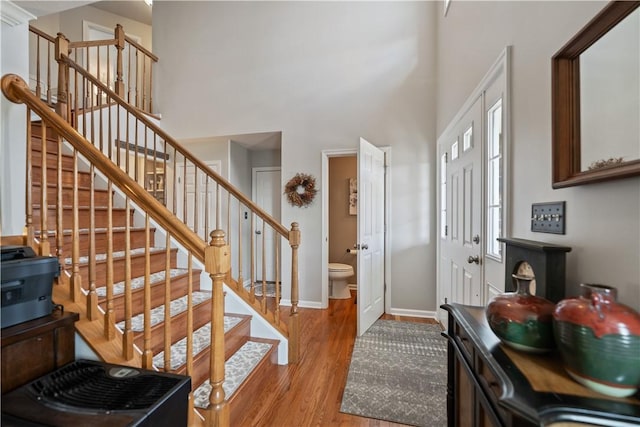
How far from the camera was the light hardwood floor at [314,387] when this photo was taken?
163 cm

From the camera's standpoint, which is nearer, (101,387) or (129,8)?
(101,387)

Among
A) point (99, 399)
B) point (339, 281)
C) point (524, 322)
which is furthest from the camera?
point (339, 281)

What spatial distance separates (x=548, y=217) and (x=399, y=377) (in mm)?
1585

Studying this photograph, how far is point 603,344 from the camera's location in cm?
52

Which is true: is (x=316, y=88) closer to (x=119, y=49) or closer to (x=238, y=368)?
(x=119, y=49)

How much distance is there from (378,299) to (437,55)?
2950mm

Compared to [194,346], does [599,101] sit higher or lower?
higher

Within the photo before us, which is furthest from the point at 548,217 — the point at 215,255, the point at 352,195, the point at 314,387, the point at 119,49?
the point at 119,49

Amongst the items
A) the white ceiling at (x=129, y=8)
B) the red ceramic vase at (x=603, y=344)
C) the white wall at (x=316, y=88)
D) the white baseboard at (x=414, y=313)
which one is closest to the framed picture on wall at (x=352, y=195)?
the white wall at (x=316, y=88)

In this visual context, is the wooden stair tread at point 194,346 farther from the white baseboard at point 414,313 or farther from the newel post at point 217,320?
the white baseboard at point 414,313

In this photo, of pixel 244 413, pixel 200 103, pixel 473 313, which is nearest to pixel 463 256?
pixel 473 313

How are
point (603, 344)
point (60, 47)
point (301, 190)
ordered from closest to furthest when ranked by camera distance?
point (603, 344) → point (60, 47) → point (301, 190)

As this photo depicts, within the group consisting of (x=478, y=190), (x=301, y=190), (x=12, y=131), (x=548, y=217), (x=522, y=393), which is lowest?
(x=522, y=393)

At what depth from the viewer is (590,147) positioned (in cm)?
86
